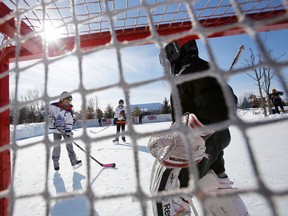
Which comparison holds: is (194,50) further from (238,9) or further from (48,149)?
(48,149)

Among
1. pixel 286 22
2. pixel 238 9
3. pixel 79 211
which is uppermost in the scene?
pixel 286 22

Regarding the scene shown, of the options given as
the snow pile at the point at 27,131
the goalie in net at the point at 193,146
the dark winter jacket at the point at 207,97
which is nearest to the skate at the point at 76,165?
the goalie in net at the point at 193,146

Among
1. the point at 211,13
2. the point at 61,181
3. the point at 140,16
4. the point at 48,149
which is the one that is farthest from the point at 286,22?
the point at 61,181

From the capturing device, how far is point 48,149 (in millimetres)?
814

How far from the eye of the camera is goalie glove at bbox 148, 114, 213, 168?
96 cm

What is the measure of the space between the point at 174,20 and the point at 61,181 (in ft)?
7.84

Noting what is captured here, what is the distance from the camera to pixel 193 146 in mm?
958

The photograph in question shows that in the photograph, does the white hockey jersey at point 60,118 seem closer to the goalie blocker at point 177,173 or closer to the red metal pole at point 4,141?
the red metal pole at point 4,141

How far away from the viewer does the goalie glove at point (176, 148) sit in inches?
37.9

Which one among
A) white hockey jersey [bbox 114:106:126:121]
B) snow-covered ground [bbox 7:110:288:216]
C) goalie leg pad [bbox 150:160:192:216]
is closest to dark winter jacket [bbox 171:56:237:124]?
snow-covered ground [bbox 7:110:288:216]

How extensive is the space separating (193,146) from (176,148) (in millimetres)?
100

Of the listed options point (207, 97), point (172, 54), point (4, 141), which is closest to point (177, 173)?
point (207, 97)

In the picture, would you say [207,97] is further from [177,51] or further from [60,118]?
[60,118]

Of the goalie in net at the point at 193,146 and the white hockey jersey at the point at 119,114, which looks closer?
the goalie in net at the point at 193,146
